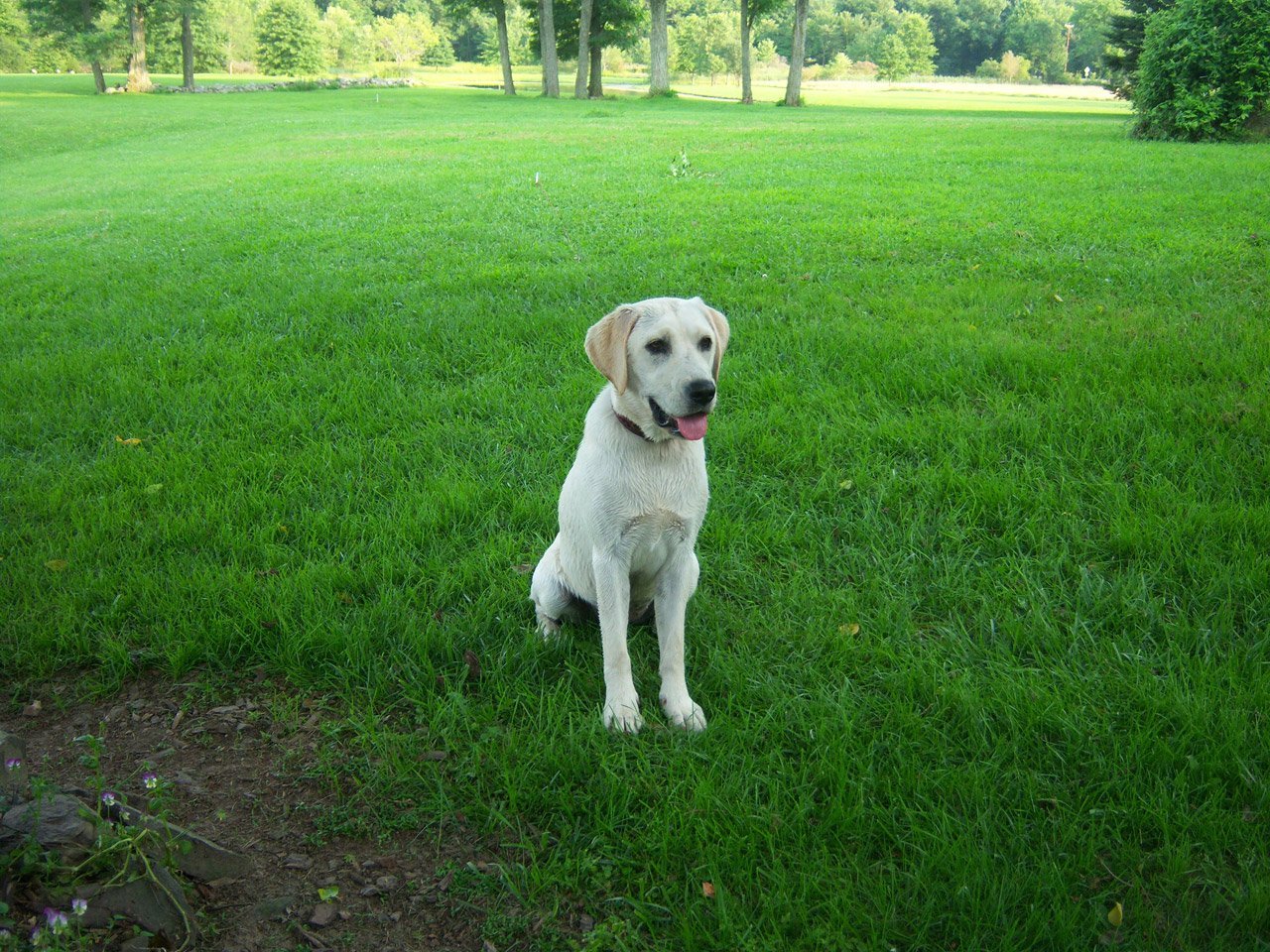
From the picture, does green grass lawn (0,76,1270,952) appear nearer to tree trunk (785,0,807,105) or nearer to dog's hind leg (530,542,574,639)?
dog's hind leg (530,542,574,639)

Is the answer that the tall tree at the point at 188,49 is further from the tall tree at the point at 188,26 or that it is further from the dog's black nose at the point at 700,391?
the dog's black nose at the point at 700,391

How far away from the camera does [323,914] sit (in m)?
2.37

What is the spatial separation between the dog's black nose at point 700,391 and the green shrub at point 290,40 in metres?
81.7

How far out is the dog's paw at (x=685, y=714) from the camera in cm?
303

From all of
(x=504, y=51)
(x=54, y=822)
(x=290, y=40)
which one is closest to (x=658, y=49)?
(x=504, y=51)

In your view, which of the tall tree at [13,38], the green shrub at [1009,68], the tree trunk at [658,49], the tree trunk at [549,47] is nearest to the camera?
the tree trunk at [549,47]

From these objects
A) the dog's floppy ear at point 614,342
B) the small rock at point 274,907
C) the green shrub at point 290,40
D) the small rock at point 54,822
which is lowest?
the small rock at point 274,907

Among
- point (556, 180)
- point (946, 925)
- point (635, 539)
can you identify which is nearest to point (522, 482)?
point (635, 539)

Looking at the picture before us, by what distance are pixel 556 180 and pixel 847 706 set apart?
1335 centimetres

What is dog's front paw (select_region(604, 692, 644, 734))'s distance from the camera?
9.78ft

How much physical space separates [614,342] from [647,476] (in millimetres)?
472

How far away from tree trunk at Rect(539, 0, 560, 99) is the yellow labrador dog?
145 feet

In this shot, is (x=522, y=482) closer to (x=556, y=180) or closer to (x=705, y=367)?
(x=705, y=367)

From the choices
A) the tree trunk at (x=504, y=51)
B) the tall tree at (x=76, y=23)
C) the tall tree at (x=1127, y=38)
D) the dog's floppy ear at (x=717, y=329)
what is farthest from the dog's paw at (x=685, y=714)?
the tall tree at (x=76, y=23)
